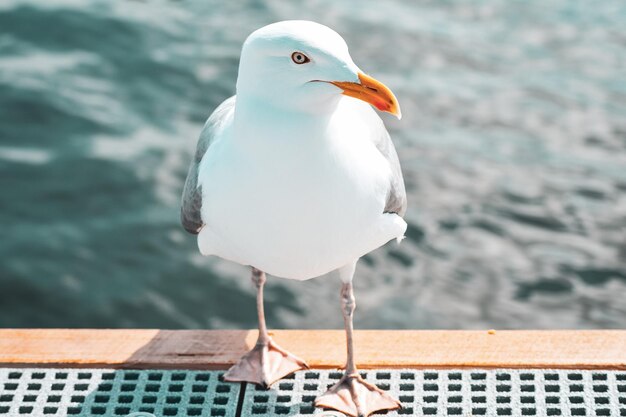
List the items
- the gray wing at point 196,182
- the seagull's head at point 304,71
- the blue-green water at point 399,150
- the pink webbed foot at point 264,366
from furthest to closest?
the blue-green water at point 399,150, the pink webbed foot at point 264,366, the gray wing at point 196,182, the seagull's head at point 304,71

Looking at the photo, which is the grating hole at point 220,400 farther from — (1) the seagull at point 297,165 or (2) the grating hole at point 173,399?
(1) the seagull at point 297,165

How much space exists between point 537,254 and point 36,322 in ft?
12.0

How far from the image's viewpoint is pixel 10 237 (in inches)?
305

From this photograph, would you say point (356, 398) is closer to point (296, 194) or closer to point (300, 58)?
point (296, 194)

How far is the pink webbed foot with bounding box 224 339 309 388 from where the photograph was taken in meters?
4.28

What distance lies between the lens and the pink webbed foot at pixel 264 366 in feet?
14.0

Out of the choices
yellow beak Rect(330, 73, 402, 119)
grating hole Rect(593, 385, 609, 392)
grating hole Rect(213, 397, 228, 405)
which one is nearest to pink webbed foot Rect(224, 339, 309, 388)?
grating hole Rect(213, 397, 228, 405)

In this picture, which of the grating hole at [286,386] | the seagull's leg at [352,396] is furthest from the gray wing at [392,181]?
the grating hole at [286,386]

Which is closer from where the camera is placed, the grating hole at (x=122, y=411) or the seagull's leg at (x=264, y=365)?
the grating hole at (x=122, y=411)

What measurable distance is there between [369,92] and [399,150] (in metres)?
4.97

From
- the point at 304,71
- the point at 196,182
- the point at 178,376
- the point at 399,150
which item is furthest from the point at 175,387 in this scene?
the point at 399,150

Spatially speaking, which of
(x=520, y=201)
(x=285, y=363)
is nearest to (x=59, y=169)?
(x=520, y=201)

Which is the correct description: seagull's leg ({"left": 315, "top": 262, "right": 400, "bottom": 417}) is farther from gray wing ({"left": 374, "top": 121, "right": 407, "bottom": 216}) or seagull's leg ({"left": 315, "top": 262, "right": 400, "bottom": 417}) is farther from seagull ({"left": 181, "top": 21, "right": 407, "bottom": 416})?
seagull ({"left": 181, "top": 21, "right": 407, "bottom": 416})

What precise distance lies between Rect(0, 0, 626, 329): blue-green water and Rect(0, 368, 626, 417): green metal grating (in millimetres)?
2702
